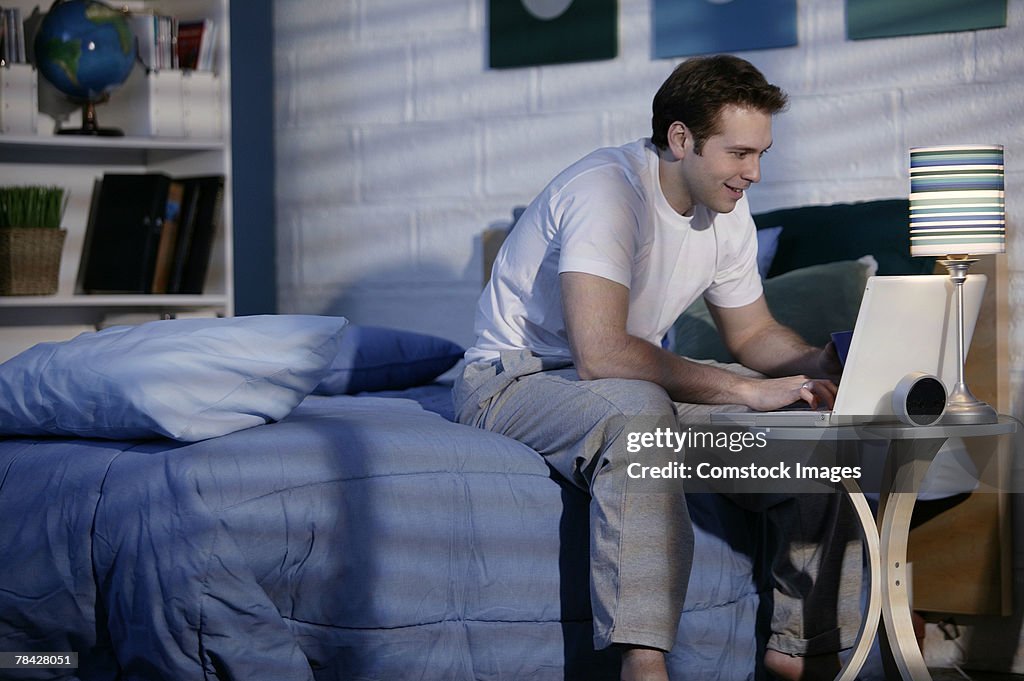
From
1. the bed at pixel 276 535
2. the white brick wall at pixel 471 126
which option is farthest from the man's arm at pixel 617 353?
the white brick wall at pixel 471 126

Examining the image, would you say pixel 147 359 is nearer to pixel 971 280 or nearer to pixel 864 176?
pixel 971 280

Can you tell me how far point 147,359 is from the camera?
191 centimetres

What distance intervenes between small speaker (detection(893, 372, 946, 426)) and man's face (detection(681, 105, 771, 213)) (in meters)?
0.59

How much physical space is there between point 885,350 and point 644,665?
54cm

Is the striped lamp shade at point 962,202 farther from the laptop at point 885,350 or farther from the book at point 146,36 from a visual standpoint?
the book at point 146,36

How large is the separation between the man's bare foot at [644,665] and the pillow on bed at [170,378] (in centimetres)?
66

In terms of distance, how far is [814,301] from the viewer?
8.40ft

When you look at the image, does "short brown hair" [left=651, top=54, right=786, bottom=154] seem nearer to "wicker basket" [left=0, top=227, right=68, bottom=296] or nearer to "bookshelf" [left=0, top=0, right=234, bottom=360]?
"bookshelf" [left=0, top=0, right=234, bottom=360]

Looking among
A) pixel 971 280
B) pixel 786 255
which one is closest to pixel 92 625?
pixel 971 280

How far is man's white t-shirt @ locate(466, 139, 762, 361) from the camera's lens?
217 cm

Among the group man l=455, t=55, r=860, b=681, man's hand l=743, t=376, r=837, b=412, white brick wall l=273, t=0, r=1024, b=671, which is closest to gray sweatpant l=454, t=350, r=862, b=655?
man l=455, t=55, r=860, b=681

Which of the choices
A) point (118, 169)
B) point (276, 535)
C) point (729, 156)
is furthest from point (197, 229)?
point (276, 535)

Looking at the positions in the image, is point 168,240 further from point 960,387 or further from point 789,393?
point 960,387

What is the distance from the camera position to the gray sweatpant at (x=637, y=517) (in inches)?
71.3
